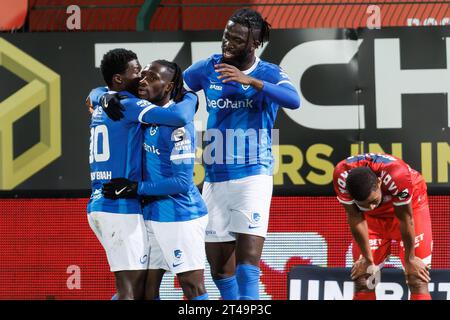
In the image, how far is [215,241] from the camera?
7.57 meters

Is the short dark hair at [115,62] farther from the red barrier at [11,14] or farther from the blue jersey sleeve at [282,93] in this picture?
the red barrier at [11,14]

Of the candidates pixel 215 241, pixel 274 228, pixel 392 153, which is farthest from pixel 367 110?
pixel 215 241

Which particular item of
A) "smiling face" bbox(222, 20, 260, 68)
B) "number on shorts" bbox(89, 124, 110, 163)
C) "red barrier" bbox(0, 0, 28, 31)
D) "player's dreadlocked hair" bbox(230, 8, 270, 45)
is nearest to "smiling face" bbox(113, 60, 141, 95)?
"number on shorts" bbox(89, 124, 110, 163)

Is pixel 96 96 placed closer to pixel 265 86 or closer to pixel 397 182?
pixel 265 86

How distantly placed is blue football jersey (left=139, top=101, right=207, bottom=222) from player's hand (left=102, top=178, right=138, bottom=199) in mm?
169

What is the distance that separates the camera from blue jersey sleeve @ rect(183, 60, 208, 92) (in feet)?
25.4

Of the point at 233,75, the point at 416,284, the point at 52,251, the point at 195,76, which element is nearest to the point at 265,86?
the point at 233,75

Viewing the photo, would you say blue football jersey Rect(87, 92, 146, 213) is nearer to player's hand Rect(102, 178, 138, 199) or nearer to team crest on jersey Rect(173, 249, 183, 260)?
player's hand Rect(102, 178, 138, 199)

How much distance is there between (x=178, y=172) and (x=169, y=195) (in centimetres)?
16

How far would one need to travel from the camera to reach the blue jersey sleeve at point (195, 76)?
305 inches

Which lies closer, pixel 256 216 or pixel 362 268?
pixel 256 216

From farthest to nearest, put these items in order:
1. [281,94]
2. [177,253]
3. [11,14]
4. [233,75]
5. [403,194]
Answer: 1. [11,14]
2. [403,194]
3. [281,94]
4. [233,75]
5. [177,253]

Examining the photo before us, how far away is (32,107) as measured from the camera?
8852 mm

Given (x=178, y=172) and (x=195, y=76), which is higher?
(x=195, y=76)
